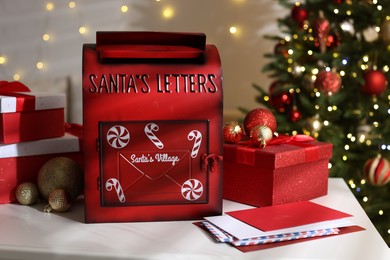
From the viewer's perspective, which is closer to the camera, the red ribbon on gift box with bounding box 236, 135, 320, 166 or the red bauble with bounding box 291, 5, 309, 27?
the red ribbon on gift box with bounding box 236, 135, 320, 166

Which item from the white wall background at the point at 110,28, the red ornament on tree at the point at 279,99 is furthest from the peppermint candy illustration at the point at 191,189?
the red ornament on tree at the point at 279,99

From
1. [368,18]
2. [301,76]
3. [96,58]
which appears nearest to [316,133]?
[301,76]

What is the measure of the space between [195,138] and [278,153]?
210 millimetres

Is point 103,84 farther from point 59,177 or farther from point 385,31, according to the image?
point 385,31

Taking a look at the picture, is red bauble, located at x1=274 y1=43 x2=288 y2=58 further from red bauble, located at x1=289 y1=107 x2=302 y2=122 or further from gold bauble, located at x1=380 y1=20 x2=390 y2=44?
gold bauble, located at x1=380 y1=20 x2=390 y2=44

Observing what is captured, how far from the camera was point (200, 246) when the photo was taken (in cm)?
100

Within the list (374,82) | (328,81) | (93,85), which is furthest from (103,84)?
(374,82)

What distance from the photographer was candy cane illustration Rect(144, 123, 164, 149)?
1134mm

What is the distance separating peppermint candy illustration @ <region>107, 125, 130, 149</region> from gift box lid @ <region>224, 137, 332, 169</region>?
288mm

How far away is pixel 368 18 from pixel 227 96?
873 millimetres

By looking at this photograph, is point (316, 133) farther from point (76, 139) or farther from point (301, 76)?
point (76, 139)

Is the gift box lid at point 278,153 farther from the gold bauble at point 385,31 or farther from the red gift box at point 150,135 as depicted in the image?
the gold bauble at point 385,31

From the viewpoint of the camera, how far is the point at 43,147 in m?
1.32

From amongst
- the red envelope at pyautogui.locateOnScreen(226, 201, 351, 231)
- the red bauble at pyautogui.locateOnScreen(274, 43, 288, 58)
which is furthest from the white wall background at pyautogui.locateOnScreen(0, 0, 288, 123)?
the red envelope at pyautogui.locateOnScreen(226, 201, 351, 231)
